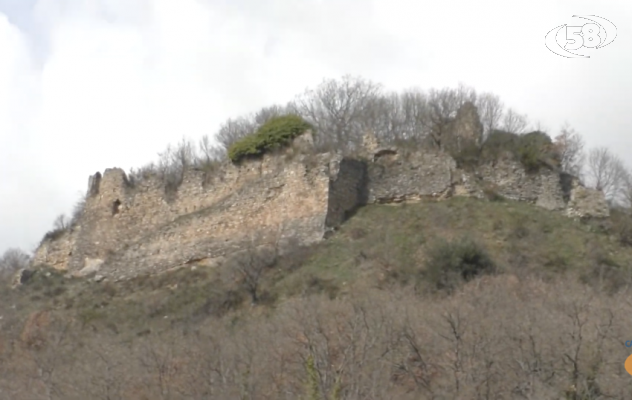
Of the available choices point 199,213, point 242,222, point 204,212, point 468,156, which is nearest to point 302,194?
point 242,222

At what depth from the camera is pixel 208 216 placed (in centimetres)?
3331

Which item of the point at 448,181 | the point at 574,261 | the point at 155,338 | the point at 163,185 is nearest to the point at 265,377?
the point at 155,338

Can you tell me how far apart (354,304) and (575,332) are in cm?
541

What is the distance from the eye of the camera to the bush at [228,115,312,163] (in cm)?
3422

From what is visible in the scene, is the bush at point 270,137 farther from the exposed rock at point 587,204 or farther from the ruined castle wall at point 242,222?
the exposed rock at point 587,204

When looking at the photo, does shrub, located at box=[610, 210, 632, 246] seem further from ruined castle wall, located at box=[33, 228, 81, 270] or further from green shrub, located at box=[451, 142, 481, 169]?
ruined castle wall, located at box=[33, 228, 81, 270]

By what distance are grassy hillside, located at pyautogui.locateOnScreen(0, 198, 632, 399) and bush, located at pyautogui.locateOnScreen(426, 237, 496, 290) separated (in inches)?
1.6

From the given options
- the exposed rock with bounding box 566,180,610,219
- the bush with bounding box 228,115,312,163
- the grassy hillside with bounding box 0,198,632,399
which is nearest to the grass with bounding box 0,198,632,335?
the grassy hillside with bounding box 0,198,632,399

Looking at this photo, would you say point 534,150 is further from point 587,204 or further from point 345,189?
point 345,189

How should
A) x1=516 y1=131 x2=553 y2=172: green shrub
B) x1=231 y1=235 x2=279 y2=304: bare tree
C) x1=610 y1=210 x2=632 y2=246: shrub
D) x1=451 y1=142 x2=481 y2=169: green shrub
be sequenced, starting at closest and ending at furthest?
x1=231 y1=235 x2=279 y2=304: bare tree, x1=610 y1=210 x2=632 y2=246: shrub, x1=516 y1=131 x2=553 y2=172: green shrub, x1=451 y1=142 x2=481 y2=169: green shrub

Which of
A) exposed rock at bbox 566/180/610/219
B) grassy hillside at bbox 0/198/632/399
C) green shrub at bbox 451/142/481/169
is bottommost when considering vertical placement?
grassy hillside at bbox 0/198/632/399

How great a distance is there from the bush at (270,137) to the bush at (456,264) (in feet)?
31.1

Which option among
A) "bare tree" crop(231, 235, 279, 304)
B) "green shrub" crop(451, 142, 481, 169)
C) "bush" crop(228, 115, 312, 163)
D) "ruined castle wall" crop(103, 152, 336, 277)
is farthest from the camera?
"bush" crop(228, 115, 312, 163)

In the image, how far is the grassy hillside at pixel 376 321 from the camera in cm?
2036
